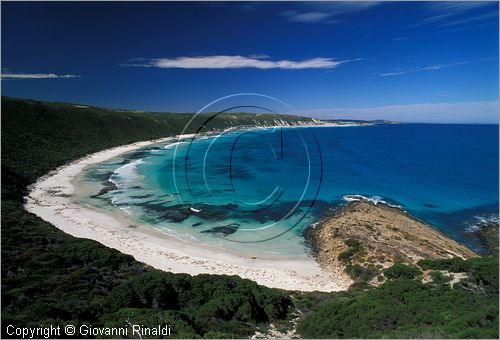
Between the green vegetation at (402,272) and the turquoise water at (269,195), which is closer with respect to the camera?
the green vegetation at (402,272)

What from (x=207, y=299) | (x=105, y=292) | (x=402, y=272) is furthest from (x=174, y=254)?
(x=402, y=272)

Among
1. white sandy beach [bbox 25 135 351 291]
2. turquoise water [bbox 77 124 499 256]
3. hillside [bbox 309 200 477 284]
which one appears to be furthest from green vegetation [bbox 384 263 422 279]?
turquoise water [bbox 77 124 499 256]

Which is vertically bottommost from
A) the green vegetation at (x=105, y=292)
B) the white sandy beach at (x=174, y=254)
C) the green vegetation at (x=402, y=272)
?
the white sandy beach at (x=174, y=254)

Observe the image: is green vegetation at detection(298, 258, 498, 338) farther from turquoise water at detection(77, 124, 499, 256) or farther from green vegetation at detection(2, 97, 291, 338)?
turquoise water at detection(77, 124, 499, 256)

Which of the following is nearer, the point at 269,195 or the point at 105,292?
the point at 105,292

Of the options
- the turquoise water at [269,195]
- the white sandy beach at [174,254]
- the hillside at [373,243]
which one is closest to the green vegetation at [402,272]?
the hillside at [373,243]

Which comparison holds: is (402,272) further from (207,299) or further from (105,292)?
(105,292)

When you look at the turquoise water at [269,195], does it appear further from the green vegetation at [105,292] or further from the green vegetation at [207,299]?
the green vegetation at [207,299]
